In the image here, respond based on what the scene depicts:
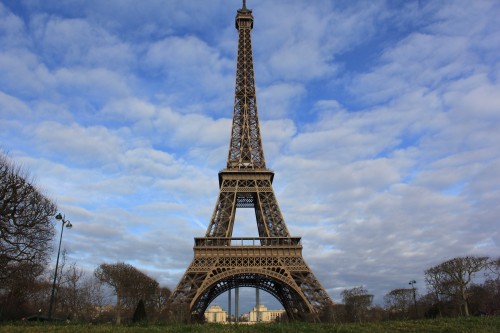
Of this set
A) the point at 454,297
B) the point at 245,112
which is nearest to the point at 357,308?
the point at 454,297

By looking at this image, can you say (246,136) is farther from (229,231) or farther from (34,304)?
(34,304)

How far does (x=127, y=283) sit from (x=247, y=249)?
16866mm

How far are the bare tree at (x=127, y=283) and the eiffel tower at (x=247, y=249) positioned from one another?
9.50m

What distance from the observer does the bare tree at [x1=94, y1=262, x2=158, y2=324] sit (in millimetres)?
49781

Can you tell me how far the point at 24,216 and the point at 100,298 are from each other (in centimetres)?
3311

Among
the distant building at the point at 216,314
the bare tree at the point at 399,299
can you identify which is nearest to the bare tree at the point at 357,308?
the bare tree at the point at 399,299

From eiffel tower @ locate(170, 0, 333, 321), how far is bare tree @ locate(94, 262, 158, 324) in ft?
31.2

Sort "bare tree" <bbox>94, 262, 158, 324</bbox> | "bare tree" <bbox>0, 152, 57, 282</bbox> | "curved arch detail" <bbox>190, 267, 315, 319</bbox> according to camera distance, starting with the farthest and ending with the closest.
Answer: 1. "bare tree" <bbox>94, 262, 158, 324</bbox>
2. "curved arch detail" <bbox>190, 267, 315, 319</bbox>
3. "bare tree" <bbox>0, 152, 57, 282</bbox>

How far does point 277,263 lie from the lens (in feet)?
155

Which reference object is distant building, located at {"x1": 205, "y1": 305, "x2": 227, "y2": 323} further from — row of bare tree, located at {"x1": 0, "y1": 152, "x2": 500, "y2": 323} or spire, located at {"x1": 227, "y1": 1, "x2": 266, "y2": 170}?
spire, located at {"x1": 227, "y1": 1, "x2": 266, "y2": 170}

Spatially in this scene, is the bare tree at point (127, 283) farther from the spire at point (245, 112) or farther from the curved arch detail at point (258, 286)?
the spire at point (245, 112)

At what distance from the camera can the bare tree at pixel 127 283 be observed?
49781 mm

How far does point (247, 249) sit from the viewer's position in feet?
158

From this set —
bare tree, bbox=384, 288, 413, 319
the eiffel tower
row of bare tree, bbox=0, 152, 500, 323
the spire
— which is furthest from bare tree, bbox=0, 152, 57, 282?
bare tree, bbox=384, 288, 413, 319
